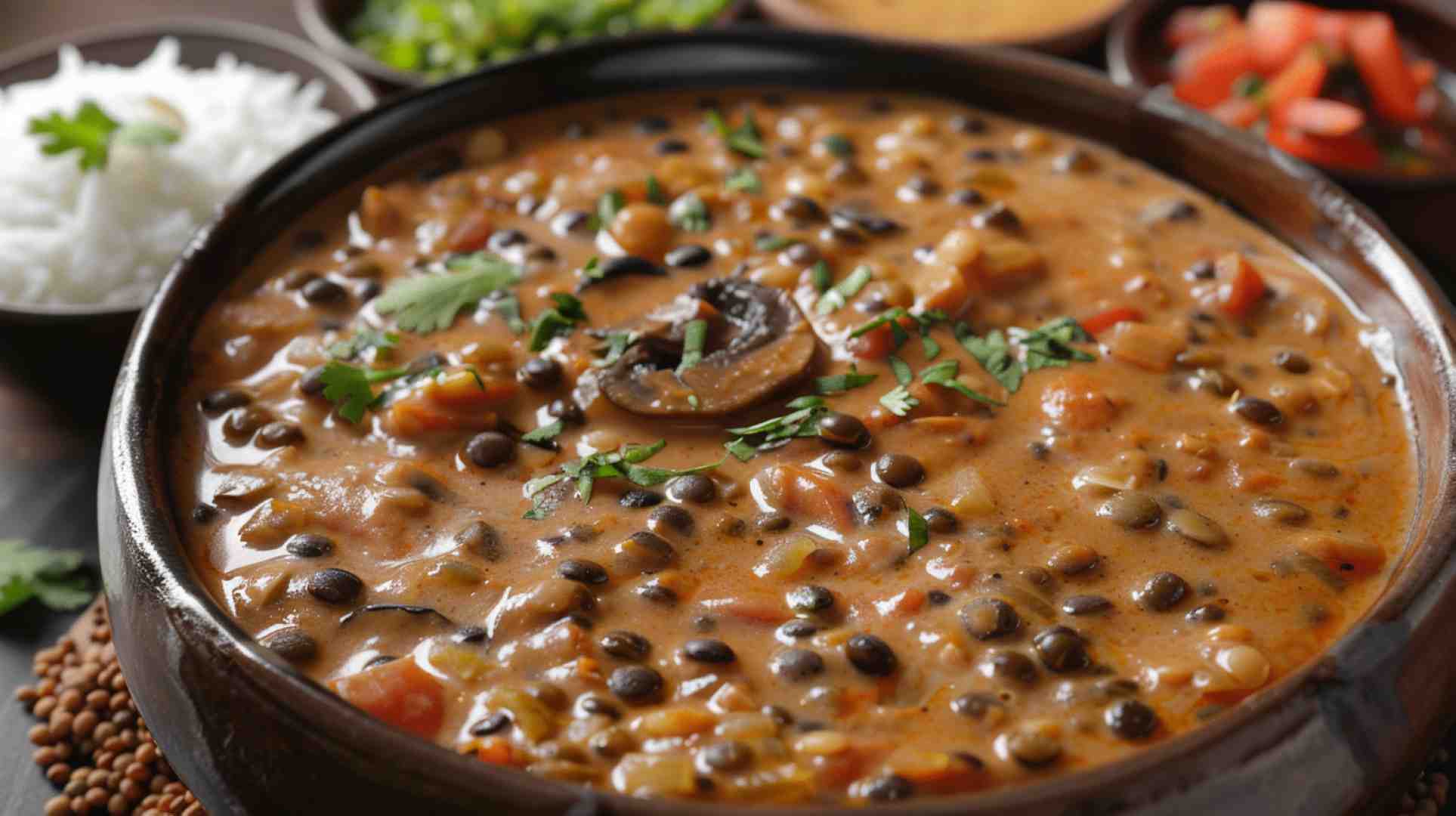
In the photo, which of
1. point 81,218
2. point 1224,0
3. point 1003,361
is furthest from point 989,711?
point 1224,0

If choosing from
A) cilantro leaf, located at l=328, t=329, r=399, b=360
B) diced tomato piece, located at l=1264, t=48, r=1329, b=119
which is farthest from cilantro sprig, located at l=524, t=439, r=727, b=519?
diced tomato piece, located at l=1264, t=48, r=1329, b=119

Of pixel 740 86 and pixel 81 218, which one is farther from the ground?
pixel 740 86

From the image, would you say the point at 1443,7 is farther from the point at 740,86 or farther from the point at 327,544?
the point at 327,544

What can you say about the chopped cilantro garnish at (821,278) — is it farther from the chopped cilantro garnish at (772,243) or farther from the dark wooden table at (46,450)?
the dark wooden table at (46,450)

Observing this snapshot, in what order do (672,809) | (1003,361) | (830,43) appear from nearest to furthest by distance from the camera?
(672,809) → (1003,361) → (830,43)

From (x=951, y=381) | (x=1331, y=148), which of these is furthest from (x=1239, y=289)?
(x=1331, y=148)

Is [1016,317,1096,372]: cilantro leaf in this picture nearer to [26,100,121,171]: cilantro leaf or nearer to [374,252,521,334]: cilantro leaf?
[374,252,521,334]: cilantro leaf

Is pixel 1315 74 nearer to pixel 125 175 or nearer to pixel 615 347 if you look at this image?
pixel 615 347
